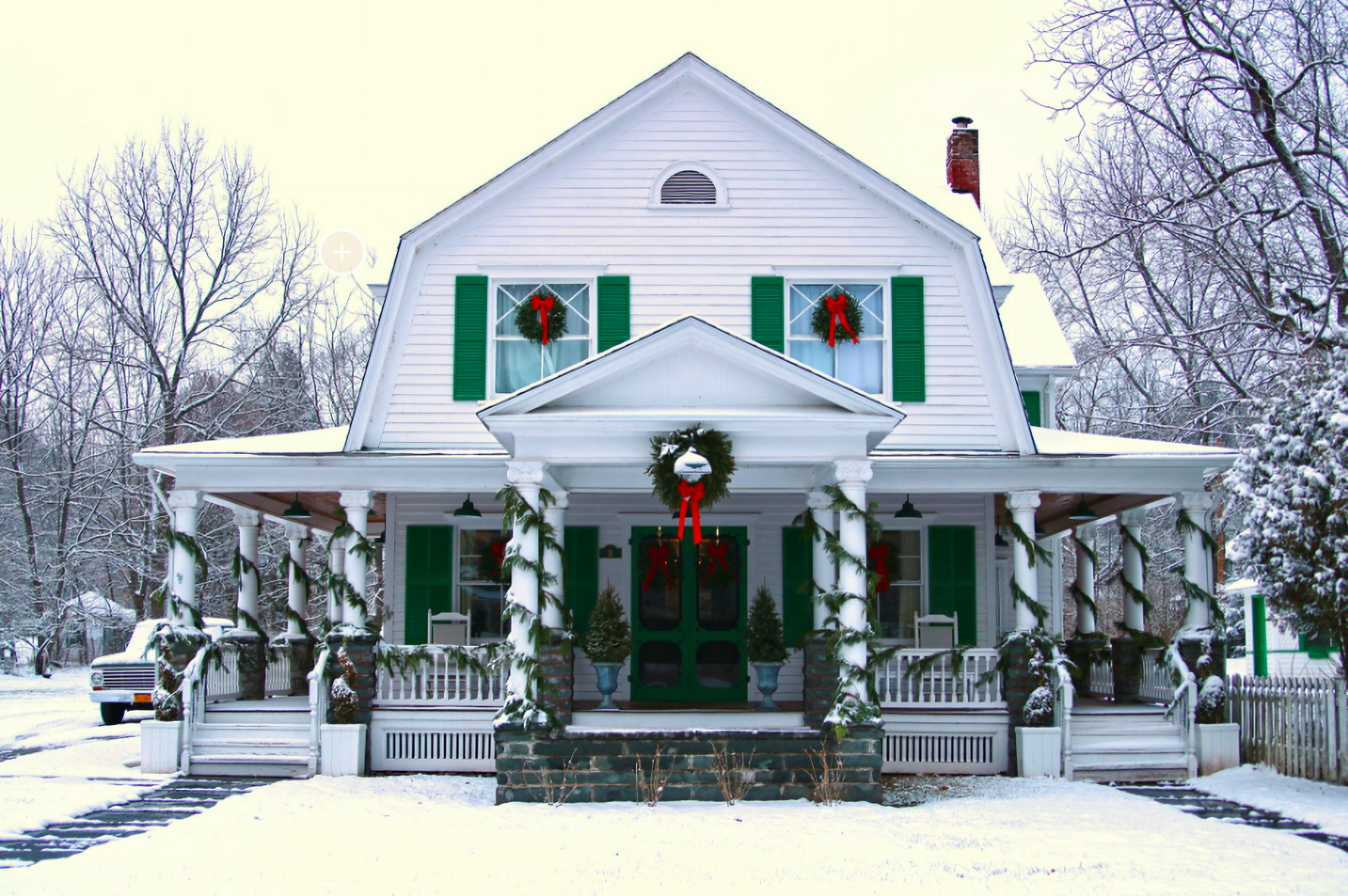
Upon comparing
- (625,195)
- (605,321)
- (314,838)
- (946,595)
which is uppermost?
(625,195)

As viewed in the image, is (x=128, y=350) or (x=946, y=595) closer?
(x=946, y=595)

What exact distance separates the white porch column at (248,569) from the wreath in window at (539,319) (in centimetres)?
436

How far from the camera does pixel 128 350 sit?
29.4 m

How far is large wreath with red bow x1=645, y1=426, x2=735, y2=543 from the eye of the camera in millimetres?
10055

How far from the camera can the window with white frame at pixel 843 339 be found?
13.0 metres

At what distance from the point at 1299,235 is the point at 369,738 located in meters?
15.6

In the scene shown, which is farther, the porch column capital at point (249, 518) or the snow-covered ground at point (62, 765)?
the porch column capital at point (249, 518)

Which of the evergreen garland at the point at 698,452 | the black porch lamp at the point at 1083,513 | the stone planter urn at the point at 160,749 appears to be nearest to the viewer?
the evergreen garland at the point at 698,452

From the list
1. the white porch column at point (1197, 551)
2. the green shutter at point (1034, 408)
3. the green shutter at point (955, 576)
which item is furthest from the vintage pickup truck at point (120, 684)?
the white porch column at point (1197, 551)

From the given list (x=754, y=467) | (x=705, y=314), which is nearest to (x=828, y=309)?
(x=705, y=314)

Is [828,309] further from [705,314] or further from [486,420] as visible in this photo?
[486,420]

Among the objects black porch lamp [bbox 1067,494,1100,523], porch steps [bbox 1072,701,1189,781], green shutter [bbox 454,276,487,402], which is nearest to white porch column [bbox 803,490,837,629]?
porch steps [bbox 1072,701,1189,781]

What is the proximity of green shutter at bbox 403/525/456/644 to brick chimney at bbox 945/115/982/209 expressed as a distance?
9.14m

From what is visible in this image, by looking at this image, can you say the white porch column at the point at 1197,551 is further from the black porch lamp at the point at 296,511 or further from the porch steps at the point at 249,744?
the black porch lamp at the point at 296,511
